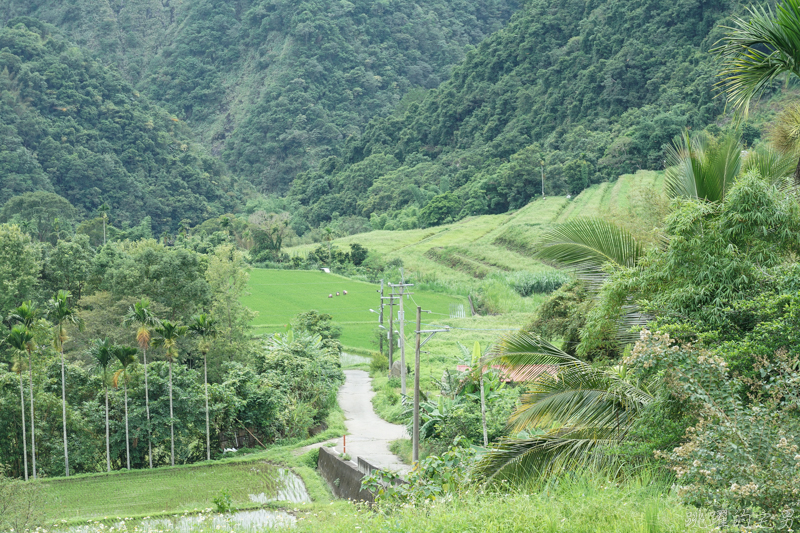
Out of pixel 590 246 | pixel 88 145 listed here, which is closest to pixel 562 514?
pixel 590 246

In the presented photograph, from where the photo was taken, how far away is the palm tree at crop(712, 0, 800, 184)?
24.6 feet

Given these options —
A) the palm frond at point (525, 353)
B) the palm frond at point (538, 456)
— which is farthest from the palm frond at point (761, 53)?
the palm frond at point (538, 456)

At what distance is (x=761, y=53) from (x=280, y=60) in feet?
586

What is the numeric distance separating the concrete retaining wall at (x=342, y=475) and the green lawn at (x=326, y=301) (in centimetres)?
2786

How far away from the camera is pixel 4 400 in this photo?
2359 cm

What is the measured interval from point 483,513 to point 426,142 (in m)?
130

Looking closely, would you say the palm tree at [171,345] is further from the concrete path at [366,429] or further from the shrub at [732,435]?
the shrub at [732,435]

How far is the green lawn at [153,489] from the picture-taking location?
63.5 feet

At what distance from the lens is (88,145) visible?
11369cm

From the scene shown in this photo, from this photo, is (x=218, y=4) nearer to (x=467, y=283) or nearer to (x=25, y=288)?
(x=467, y=283)

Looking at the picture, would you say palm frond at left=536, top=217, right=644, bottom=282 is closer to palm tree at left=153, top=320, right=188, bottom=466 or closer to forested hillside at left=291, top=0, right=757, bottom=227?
palm tree at left=153, top=320, right=188, bottom=466

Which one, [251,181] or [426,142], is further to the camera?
[251,181]

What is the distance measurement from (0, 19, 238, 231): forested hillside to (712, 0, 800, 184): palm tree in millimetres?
99990

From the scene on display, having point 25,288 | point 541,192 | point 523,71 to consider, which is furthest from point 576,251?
point 523,71
